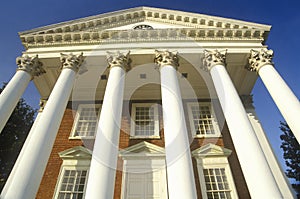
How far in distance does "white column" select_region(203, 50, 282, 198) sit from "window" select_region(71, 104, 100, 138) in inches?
406

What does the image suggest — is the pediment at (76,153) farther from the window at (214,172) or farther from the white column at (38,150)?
the window at (214,172)

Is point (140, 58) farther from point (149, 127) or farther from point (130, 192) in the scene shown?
point (130, 192)

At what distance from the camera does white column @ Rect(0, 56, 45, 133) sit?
41.0 ft

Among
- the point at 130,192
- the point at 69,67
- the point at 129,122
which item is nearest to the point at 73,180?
the point at 130,192

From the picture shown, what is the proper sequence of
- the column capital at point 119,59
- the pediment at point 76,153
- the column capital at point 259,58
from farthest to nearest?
the pediment at point 76,153, the column capital at point 119,59, the column capital at point 259,58

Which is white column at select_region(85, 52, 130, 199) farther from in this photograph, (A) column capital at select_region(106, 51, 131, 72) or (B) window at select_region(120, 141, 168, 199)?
(B) window at select_region(120, 141, 168, 199)

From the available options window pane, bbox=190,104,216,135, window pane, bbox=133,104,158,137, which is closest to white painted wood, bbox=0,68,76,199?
window pane, bbox=133,104,158,137

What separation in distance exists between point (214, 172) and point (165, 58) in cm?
826

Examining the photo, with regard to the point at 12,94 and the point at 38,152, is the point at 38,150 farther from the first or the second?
the point at 12,94

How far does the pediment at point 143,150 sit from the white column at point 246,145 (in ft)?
19.9

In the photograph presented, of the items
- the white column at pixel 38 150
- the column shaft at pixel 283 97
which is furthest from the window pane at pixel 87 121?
the column shaft at pixel 283 97

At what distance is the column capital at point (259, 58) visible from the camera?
15054 mm

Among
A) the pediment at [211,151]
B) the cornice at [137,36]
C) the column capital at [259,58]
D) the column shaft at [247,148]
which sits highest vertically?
the cornice at [137,36]

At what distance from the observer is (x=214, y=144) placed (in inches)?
672
